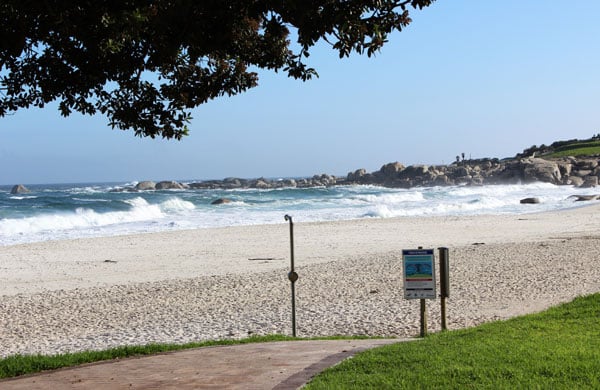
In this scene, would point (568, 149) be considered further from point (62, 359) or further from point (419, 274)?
point (62, 359)

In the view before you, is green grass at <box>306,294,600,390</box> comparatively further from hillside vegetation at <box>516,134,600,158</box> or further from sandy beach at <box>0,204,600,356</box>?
hillside vegetation at <box>516,134,600,158</box>

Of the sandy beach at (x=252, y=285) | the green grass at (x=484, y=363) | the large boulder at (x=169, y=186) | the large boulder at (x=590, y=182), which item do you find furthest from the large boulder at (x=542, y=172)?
the green grass at (x=484, y=363)

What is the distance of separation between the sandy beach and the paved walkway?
2.68 metres

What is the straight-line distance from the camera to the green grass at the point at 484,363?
17.2 feet

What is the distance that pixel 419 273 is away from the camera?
923cm

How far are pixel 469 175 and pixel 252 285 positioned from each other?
3263 inches

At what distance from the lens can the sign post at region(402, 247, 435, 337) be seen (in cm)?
912

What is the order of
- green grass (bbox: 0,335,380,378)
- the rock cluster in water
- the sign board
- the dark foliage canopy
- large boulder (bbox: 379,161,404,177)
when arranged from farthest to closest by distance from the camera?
1. large boulder (bbox: 379,161,404,177)
2. the rock cluster in water
3. the sign board
4. green grass (bbox: 0,335,380,378)
5. the dark foliage canopy

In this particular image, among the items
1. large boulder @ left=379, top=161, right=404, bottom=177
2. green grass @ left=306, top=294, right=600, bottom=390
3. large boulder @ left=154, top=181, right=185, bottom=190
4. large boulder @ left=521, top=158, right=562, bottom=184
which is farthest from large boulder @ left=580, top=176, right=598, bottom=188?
green grass @ left=306, top=294, right=600, bottom=390

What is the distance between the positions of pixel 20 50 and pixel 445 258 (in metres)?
5.79

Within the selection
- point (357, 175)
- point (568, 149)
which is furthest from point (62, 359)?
point (568, 149)

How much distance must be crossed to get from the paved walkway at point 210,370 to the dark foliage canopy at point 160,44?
2.40 metres

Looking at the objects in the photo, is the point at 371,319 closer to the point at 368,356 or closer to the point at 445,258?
the point at 445,258

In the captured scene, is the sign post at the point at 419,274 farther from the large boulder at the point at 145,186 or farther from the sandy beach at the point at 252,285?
the large boulder at the point at 145,186
